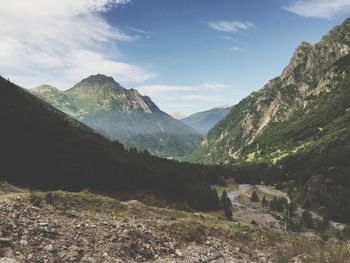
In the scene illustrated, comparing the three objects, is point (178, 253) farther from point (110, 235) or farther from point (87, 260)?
point (87, 260)

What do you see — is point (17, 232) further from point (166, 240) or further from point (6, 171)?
point (6, 171)

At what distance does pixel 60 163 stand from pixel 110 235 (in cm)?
4386

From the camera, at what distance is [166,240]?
32.1 m

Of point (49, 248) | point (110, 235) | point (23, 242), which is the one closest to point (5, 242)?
point (23, 242)

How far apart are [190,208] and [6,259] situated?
67073 millimetres

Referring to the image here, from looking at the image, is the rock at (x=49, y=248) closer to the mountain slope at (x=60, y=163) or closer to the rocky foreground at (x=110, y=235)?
the rocky foreground at (x=110, y=235)

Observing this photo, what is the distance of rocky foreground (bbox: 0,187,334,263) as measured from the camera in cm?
2345

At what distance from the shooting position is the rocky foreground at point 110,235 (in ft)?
76.9

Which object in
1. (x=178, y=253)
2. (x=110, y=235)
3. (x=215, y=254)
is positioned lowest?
(x=215, y=254)

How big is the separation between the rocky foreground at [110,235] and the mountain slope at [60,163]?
25.0 m

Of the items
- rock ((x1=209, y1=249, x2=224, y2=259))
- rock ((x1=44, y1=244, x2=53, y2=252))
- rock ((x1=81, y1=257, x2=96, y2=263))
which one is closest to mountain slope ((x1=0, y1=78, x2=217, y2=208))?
rock ((x1=209, y1=249, x2=224, y2=259))

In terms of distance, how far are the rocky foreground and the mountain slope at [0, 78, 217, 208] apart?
81.9 ft

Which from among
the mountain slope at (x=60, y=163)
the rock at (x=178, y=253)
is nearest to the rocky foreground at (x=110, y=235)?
the rock at (x=178, y=253)

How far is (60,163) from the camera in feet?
228
